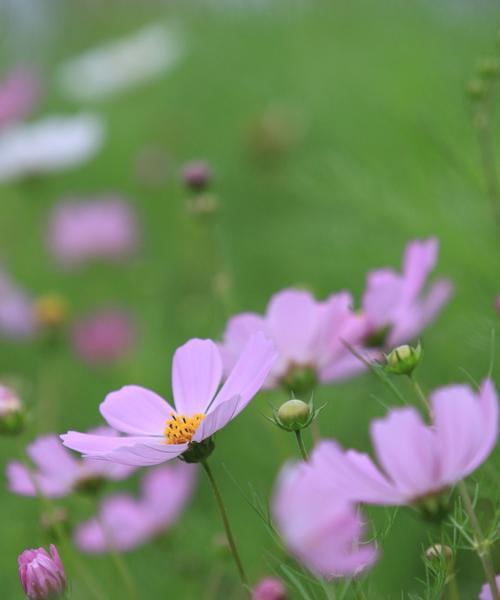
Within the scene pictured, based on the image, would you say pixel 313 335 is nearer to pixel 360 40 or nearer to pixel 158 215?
pixel 158 215

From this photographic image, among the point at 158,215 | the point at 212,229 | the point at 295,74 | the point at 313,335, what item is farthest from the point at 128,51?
the point at 313,335

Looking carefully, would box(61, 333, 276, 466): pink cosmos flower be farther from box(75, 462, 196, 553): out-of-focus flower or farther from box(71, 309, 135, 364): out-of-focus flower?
box(71, 309, 135, 364): out-of-focus flower

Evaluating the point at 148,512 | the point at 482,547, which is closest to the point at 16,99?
the point at 148,512

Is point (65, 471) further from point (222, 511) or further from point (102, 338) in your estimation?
point (102, 338)

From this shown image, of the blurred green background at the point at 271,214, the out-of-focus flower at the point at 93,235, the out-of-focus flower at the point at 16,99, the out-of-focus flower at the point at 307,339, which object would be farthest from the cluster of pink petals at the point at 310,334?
the out-of-focus flower at the point at 16,99

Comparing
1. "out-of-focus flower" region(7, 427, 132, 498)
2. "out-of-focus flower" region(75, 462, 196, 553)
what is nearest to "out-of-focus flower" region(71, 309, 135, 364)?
"out-of-focus flower" region(75, 462, 196, 553)

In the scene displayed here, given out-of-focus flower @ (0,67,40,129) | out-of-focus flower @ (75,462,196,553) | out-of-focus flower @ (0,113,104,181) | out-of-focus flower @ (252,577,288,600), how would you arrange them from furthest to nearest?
out-of-focus flower @ (0,67,40,129) → out-of-focus flower @ (0,113,104,181) → out-of-focus flower @ (75,462,196,553) → out-of-focus flower @ (252,577,288,600)

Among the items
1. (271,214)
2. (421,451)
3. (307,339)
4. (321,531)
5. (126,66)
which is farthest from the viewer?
(126,66)
